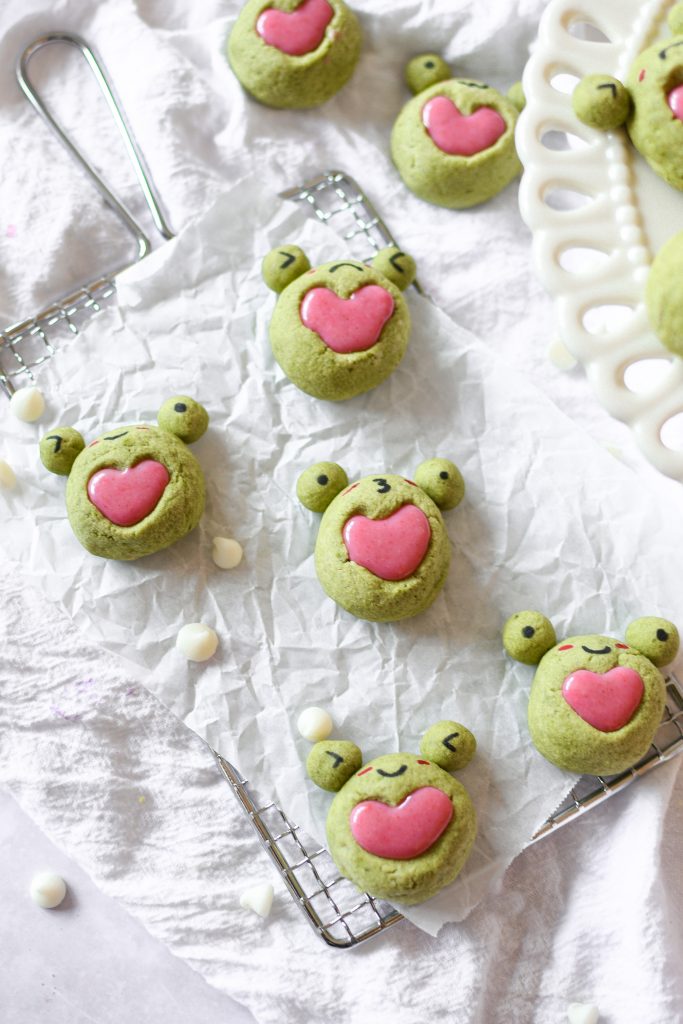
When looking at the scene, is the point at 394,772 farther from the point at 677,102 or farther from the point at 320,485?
the point at 677,102

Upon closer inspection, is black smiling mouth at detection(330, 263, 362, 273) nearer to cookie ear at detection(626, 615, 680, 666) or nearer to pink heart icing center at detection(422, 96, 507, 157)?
pink heart icing center at detection(422, 96, 507, 157)

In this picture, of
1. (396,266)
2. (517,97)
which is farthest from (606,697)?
(517,97)

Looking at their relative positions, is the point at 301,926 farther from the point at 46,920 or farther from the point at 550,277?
the point at 550,277

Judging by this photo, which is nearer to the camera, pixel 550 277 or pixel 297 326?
pixel 550 277

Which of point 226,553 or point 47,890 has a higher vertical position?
point 226,553

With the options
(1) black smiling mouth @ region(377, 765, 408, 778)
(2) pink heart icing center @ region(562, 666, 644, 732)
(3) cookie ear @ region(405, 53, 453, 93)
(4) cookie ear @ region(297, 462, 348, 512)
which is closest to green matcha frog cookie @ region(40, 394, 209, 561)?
(4) cookie ear @ region(297, 462, 348, 512)

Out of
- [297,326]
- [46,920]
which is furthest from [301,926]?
[297,326]
